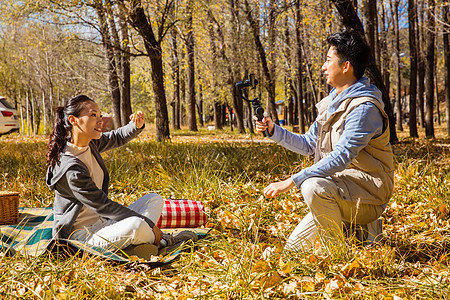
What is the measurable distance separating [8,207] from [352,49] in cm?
360

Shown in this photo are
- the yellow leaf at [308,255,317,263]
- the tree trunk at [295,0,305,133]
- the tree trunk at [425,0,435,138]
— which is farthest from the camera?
the tree trunk at [295,0,305,133]

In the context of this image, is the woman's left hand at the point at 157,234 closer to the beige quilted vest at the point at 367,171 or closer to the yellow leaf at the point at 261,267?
the yellow leaf at the point at 261,267

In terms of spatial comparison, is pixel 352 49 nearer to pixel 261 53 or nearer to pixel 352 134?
pixel 352 134

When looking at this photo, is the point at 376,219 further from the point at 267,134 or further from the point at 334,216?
the point at 267,134

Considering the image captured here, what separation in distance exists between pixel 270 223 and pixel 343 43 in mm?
2001

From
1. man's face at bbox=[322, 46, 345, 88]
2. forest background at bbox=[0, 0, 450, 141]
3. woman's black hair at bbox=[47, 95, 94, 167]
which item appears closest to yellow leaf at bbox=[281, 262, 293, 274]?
man's face at bbox=[322, 46, 345, 88]

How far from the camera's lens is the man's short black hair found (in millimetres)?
2957

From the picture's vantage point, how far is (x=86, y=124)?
3160 mm

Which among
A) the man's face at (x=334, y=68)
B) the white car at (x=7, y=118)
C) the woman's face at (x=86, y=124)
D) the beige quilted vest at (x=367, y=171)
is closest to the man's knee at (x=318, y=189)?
the beige quilted vest at (x=367, y=171)

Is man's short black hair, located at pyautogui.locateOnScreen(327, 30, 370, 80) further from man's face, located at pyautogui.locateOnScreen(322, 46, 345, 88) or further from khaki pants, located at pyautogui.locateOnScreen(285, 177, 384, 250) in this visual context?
khaki pants, located at pyautogui.locateOnScreen(285, 177, 384, 250)

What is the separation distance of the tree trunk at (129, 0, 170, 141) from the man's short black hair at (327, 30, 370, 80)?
7587 mm

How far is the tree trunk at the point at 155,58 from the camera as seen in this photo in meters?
10.0

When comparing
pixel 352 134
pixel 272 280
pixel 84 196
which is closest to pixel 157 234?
pixel 84 196

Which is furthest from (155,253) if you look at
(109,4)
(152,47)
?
(152,47)
